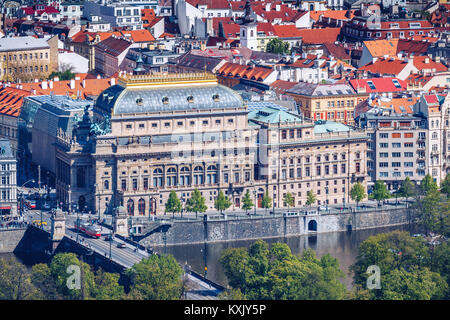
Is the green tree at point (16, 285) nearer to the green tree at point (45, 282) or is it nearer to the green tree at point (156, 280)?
the green tree at point (45, 282)

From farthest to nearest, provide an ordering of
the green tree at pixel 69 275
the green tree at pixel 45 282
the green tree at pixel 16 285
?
1. the green tree at pixel 45 282
2. the green tree at pixel 69 275
3. the green tree at pixel 16 285

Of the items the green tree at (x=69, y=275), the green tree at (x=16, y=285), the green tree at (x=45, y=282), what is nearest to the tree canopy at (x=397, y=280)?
the green tree at (x=69, y=275)

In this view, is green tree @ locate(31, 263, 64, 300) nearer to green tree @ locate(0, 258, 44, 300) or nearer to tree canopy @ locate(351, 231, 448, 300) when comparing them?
green tree @ locate(0, 258, 44, 300)

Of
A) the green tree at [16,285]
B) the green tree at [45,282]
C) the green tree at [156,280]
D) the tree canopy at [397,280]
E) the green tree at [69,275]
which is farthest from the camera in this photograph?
the green tree at [45,282]
